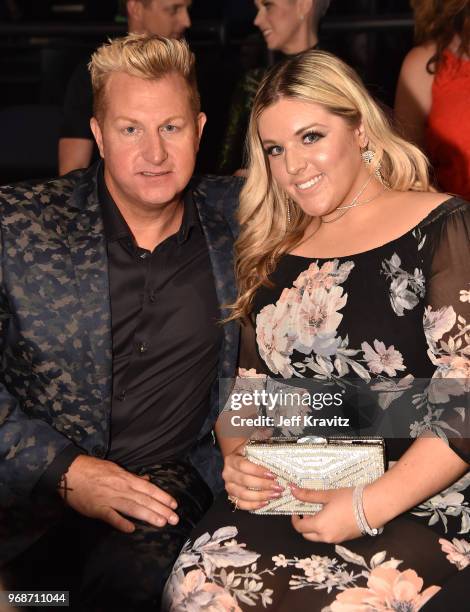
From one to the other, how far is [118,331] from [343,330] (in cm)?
55

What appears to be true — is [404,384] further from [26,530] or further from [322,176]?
[26,530]

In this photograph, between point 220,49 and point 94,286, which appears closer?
point 94,286

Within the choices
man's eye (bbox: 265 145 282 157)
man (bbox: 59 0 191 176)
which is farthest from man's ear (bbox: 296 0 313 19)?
man's eye (bbox: 265 145 282 157)

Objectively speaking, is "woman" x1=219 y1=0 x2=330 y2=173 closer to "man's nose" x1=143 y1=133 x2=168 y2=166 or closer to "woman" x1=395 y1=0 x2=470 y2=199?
"woman" x1=395 y1=0 x2=470 y2=199

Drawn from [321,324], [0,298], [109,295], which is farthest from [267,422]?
[0,298]

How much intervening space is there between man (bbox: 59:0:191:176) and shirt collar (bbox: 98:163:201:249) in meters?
1.06

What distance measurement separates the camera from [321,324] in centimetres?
228

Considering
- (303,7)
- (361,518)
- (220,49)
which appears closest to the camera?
(361,518)

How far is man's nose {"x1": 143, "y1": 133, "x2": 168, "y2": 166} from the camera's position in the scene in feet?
7.71

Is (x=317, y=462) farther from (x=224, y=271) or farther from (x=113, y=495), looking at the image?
(x=224, y=271)

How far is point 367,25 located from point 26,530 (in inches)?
98.0

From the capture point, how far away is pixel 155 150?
2.35 metres

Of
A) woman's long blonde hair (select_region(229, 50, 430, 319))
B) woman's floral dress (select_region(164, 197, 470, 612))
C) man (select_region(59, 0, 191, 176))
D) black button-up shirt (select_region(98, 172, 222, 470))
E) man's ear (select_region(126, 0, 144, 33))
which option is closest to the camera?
woman's floral dress (select_region(164, 197, 470, 612))

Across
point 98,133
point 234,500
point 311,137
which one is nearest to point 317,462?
point 234,500
